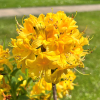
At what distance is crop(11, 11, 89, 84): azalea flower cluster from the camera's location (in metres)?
0.88

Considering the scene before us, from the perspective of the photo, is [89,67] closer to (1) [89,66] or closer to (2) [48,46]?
(1) [89,66]

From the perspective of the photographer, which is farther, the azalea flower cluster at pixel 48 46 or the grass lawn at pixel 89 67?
the grass lawn at pixel 89 67

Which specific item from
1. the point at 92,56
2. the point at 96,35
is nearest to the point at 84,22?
the point at 96,35

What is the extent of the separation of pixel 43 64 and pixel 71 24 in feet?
1.11

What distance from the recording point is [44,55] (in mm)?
875

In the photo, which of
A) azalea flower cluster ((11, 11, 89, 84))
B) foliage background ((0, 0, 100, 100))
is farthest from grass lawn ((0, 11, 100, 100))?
azalea flower cluster ((11, 11, 89, 84))

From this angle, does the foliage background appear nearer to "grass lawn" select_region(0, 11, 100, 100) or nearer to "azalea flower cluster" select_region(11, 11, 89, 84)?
"grass lawn" select_region(0, 11, 100, 100)

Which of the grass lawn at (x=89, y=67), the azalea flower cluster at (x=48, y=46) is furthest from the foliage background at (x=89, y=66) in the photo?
the azalea flower cluster at (x=48, y=46)

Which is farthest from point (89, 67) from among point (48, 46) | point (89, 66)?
point (48, 46)

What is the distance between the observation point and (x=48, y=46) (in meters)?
Answer: 0.88

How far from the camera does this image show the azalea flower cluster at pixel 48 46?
88cm

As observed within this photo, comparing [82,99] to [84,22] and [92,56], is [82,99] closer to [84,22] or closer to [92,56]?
[92,56]

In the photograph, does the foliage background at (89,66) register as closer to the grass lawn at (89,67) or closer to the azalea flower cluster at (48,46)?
the grass lawn at (89,67)

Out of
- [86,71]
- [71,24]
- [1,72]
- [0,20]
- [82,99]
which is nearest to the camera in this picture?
[71,24]
